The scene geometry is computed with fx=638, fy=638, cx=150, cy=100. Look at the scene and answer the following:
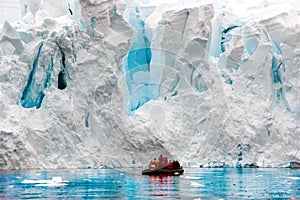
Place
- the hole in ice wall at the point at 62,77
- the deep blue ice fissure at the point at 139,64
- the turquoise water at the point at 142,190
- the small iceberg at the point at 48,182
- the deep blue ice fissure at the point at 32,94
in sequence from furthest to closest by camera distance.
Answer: the deep blue ice fissure at the point at 139,64 → the hole in ice wall at the point at 62,77 → the deep blue ice fissure at the point at 32,94 → the small iceberg at the point at 48,182 → the turquoise water at the point at 142,190

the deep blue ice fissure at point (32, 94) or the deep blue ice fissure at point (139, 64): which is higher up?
the deep blue ice fissure at point (139, 64)

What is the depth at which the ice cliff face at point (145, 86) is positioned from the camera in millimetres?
31281

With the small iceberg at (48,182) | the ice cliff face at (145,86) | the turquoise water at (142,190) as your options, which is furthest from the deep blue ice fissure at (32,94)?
the small iceberg at (48,182)

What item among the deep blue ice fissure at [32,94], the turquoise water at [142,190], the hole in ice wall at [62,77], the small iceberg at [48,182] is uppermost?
the hole in ice wall at [62,77]

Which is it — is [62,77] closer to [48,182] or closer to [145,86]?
[145,86]

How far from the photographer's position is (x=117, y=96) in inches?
1286

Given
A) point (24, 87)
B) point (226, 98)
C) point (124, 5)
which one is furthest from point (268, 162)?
point (24, 87)

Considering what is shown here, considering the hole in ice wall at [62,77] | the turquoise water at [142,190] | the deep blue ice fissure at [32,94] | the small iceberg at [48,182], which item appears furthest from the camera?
the hole in ice wall at [62,77]

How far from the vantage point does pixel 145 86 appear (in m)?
35.7

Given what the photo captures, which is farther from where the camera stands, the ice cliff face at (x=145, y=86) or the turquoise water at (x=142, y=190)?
the ice cliff face at (x=145, y=86)

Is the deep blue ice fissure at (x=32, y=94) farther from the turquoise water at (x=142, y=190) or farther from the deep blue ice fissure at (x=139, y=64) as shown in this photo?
the turquoise water at (x=142, y=190)

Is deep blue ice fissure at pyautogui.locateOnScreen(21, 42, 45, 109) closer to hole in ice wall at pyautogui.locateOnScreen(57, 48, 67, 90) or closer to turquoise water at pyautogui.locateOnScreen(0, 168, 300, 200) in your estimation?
hole in ice wall at pyautogui.locateOnScreen(57, 48, 67, 90)

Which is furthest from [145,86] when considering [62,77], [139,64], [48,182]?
[48,182]

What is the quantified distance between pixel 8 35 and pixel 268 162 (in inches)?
610
